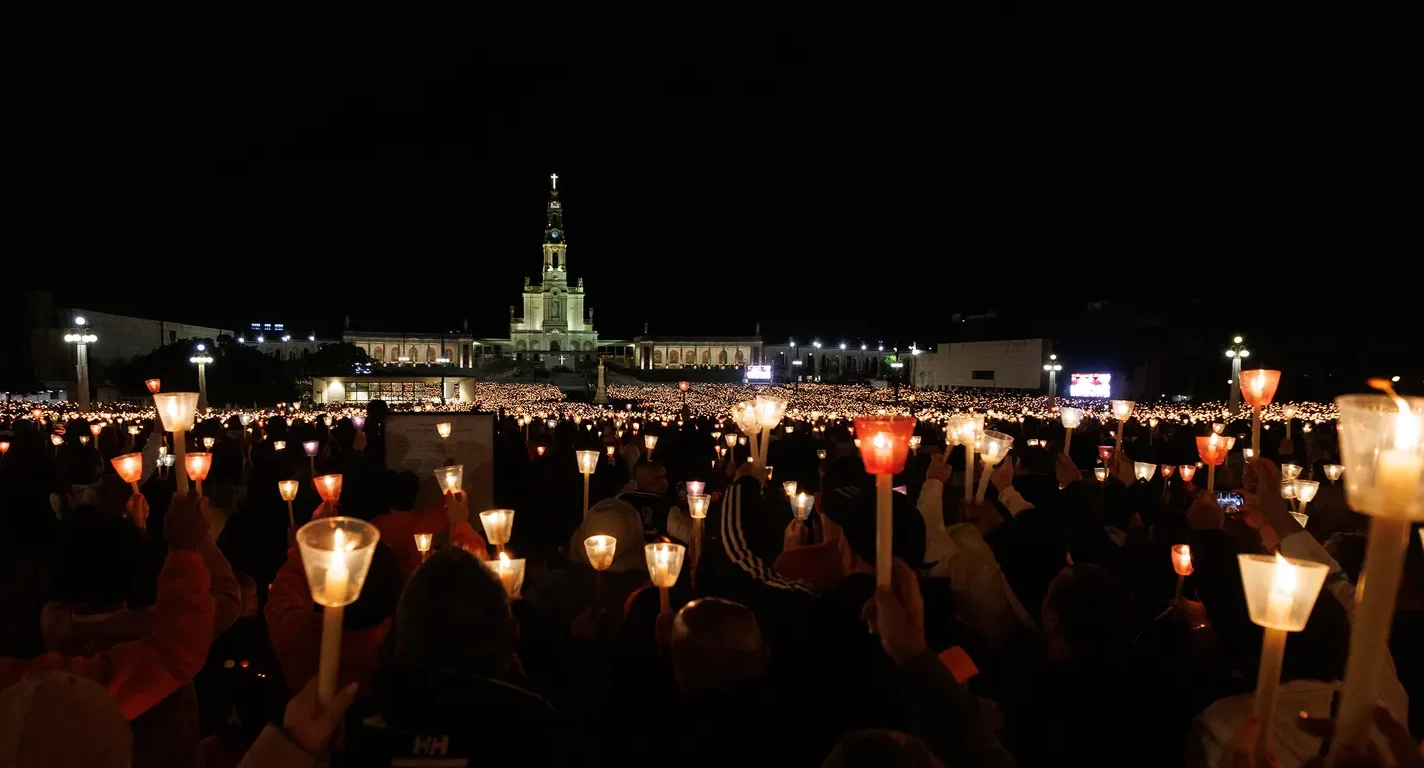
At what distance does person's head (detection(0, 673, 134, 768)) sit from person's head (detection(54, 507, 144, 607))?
1.11m

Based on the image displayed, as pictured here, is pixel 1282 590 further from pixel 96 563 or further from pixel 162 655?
pixel 96 563

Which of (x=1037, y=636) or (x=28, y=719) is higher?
(x=28, y=719)

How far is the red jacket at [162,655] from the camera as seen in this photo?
2.48 meters

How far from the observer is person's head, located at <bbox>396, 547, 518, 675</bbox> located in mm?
2238

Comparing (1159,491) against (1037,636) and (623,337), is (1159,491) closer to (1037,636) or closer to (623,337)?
(1037,636)

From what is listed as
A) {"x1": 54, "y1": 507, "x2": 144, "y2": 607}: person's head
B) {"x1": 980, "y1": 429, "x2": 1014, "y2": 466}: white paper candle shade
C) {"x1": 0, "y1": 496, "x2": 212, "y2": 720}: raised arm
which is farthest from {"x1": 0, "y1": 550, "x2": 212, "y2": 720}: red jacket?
{"x1": 980, "y1": 429, "x2": 1014, "y2": 466}: white paper candle shade

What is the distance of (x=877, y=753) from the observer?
1.62 metres

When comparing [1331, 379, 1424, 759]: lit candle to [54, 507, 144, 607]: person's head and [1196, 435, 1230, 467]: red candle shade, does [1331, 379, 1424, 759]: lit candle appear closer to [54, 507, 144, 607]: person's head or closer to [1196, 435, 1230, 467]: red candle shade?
[54, 507, 144, 607]: person's head

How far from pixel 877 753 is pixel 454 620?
3.88ft

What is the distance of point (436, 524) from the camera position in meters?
4.95

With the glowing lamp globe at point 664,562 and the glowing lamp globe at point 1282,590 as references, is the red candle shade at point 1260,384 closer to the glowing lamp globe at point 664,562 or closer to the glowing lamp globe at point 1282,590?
the glowing lamp globe at point 664,562

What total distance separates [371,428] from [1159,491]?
9.01m

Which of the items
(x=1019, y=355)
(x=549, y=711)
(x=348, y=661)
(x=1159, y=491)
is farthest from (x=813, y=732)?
(x=1019, y=355)

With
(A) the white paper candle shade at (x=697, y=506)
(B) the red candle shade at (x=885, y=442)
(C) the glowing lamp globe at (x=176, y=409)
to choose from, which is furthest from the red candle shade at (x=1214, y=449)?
(C) the glowing lamp globe at (x=176, y=409)
